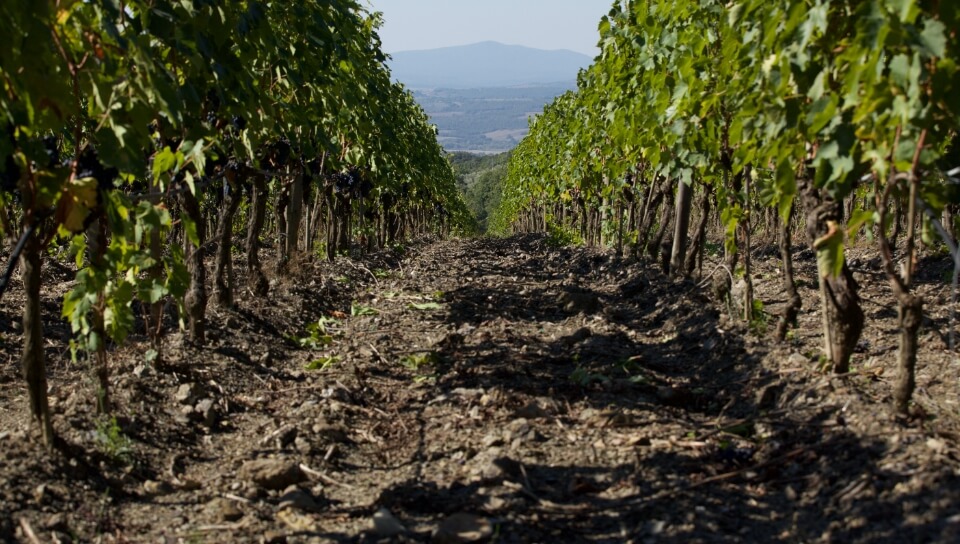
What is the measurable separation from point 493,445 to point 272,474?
1.04 m

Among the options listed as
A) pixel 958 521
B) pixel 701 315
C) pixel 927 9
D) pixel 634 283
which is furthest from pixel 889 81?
pixel 634 283

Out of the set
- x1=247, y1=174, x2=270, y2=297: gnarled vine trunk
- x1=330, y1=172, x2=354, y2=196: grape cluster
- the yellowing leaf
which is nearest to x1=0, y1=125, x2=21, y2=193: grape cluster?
the yellowing leaf

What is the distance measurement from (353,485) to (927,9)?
2.92m

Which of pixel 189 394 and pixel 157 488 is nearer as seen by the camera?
pixel 157 488

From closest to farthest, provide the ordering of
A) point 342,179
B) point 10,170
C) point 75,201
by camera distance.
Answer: point 10,170, point 75,201, point 342,179

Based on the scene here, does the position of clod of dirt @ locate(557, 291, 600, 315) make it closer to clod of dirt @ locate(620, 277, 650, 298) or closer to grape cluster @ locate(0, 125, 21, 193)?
clod of dirt @ locate(620, 277, 650, 298)

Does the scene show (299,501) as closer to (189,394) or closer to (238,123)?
(189,394)

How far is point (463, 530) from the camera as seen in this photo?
292 centimetres

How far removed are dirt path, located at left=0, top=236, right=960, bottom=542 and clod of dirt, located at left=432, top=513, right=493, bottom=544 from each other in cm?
1

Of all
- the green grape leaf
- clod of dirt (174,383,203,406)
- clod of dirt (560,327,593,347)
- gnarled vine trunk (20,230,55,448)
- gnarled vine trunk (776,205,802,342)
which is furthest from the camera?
clod of dirt (560,327,593,347)

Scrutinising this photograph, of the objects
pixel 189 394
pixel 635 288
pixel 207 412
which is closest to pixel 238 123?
pixel 189 394

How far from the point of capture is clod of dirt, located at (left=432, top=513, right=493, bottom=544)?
9.43 ft

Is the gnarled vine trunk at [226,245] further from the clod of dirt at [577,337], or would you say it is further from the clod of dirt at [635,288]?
the clod of dirt at [635,288]

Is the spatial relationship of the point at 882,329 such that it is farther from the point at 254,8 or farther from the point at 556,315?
the point at 254,8
